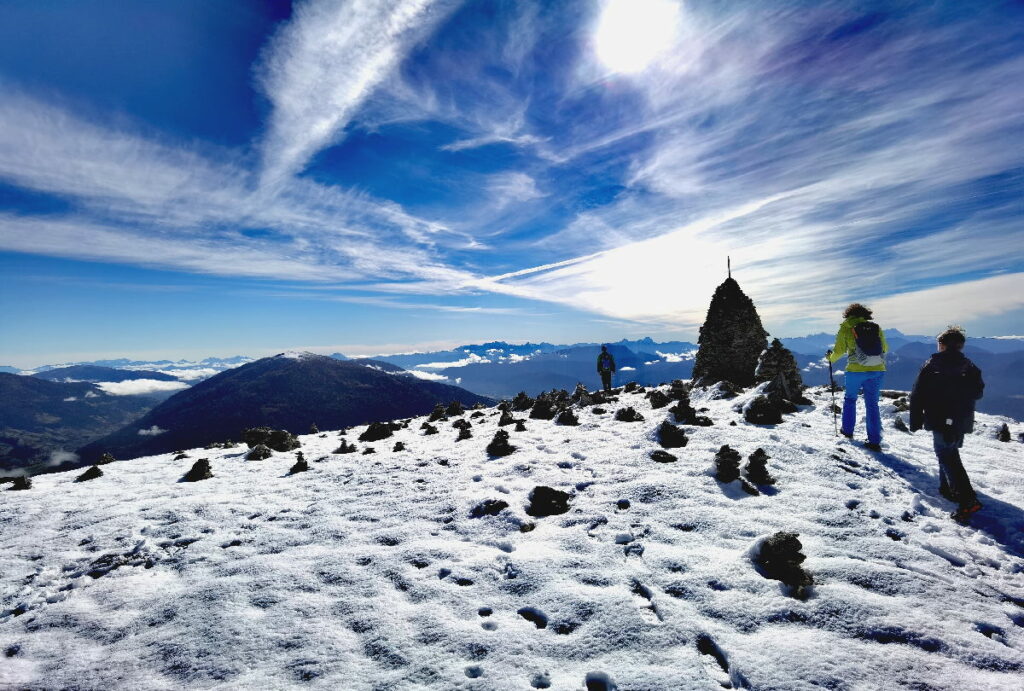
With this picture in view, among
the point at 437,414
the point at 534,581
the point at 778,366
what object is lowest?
the point at 534,581

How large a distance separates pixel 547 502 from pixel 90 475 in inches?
584

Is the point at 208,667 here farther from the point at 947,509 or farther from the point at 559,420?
the point at 947,509

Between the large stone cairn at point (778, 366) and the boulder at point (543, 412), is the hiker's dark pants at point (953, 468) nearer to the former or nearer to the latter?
the large stone cairn at point (778, 366)

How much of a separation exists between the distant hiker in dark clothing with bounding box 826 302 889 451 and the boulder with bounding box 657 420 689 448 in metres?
4.83

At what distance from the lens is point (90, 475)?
13.3m

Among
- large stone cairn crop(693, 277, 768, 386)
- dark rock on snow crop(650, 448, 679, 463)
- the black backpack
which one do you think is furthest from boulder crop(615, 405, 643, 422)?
large stone cairn crop(693, 277, 768, 386)

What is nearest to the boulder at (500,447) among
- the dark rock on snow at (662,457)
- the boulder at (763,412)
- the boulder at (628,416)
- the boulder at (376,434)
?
the dark rock on snow at (662,457)

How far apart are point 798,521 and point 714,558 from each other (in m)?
2.31

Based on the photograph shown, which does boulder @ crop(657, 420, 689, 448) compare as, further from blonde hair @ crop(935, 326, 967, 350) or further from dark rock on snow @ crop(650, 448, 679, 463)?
blonde hair @ crop(935, 326, 967, 350)

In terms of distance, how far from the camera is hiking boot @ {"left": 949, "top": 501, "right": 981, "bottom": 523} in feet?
26.7

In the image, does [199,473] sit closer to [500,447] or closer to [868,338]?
[500,447]

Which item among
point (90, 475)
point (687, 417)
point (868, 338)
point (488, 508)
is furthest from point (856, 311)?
point (90, 475)

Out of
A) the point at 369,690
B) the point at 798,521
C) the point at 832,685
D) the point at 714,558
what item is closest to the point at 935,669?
the point at 832,685

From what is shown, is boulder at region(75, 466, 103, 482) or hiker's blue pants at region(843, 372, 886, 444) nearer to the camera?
hiker's blue pants at region(843, 372, 886, 444)
